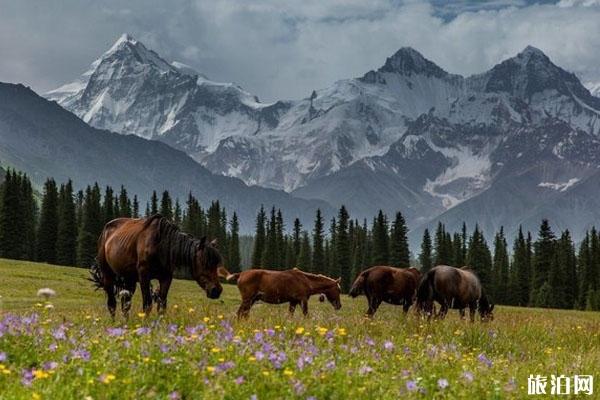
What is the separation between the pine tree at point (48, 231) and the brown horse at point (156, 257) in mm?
119384

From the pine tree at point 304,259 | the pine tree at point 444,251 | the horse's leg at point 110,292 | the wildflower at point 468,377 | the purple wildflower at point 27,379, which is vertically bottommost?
the purple wildflower at point 27,379

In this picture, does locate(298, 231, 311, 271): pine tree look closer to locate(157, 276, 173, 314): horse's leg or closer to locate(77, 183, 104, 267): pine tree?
locate(77, 183, 104, 267): pine tree

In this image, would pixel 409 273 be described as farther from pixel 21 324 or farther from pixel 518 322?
pixel 21 324

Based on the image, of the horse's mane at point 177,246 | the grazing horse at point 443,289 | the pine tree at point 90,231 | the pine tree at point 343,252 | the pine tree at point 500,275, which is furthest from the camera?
the pine tree at point 343,252

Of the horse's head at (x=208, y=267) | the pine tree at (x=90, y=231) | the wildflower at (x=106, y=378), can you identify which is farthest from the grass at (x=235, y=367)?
the pine tree at (x=90, y=231)

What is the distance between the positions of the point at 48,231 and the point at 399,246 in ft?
228

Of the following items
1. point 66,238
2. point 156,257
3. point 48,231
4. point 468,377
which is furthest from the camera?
point 48,231

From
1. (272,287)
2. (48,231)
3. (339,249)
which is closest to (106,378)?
(272,287)

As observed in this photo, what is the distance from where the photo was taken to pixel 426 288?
23844 millimetres

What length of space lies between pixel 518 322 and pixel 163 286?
30.6ft

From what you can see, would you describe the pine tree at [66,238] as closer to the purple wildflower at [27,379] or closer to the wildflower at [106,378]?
the purple wildflower at [27,379]

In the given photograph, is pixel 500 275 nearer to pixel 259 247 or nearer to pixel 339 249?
pixel 339 249

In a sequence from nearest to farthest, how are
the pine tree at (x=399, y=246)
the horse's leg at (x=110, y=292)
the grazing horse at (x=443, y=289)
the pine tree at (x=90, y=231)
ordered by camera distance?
the horse's leg at (x=110, y=292)
the grazing horse at (x=443, y=289)
the pine tree at (x=90, y=231)
the pine tree at (x=399, y=246)

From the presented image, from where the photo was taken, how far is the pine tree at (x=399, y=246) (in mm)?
135875
